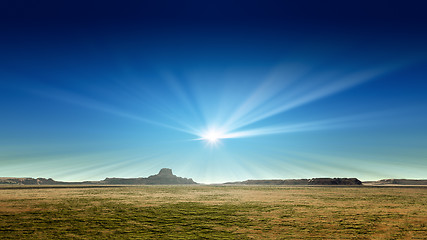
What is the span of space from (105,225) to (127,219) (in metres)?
2.59

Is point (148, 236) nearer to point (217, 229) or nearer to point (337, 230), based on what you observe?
point (217, 229)

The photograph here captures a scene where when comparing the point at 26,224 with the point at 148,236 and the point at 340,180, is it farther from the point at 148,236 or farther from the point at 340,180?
the point at 340,180

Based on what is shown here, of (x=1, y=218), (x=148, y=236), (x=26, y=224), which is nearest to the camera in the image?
(x=148, y=236)

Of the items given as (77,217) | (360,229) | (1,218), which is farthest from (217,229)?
(1,218)

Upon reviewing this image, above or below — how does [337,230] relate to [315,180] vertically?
below

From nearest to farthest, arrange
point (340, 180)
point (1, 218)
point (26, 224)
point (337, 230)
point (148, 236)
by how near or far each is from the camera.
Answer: point (148, 236) < point (337, 230) < point (26, 224) < point (1, 218) < point (340, 180)

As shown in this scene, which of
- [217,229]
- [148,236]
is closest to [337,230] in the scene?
[217,229]

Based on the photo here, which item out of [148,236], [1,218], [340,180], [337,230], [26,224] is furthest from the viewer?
[340,180]

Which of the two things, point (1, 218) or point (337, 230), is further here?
point (1, 218)

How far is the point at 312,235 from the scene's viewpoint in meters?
15.4

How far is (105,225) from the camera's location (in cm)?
1809

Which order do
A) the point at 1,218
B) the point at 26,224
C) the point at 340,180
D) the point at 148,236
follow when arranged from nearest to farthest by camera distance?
the point at 148,236
the point at 26,224
the point at 1,218
the point at 340,180

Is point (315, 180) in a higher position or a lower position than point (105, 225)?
higher

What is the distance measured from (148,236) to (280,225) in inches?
380
